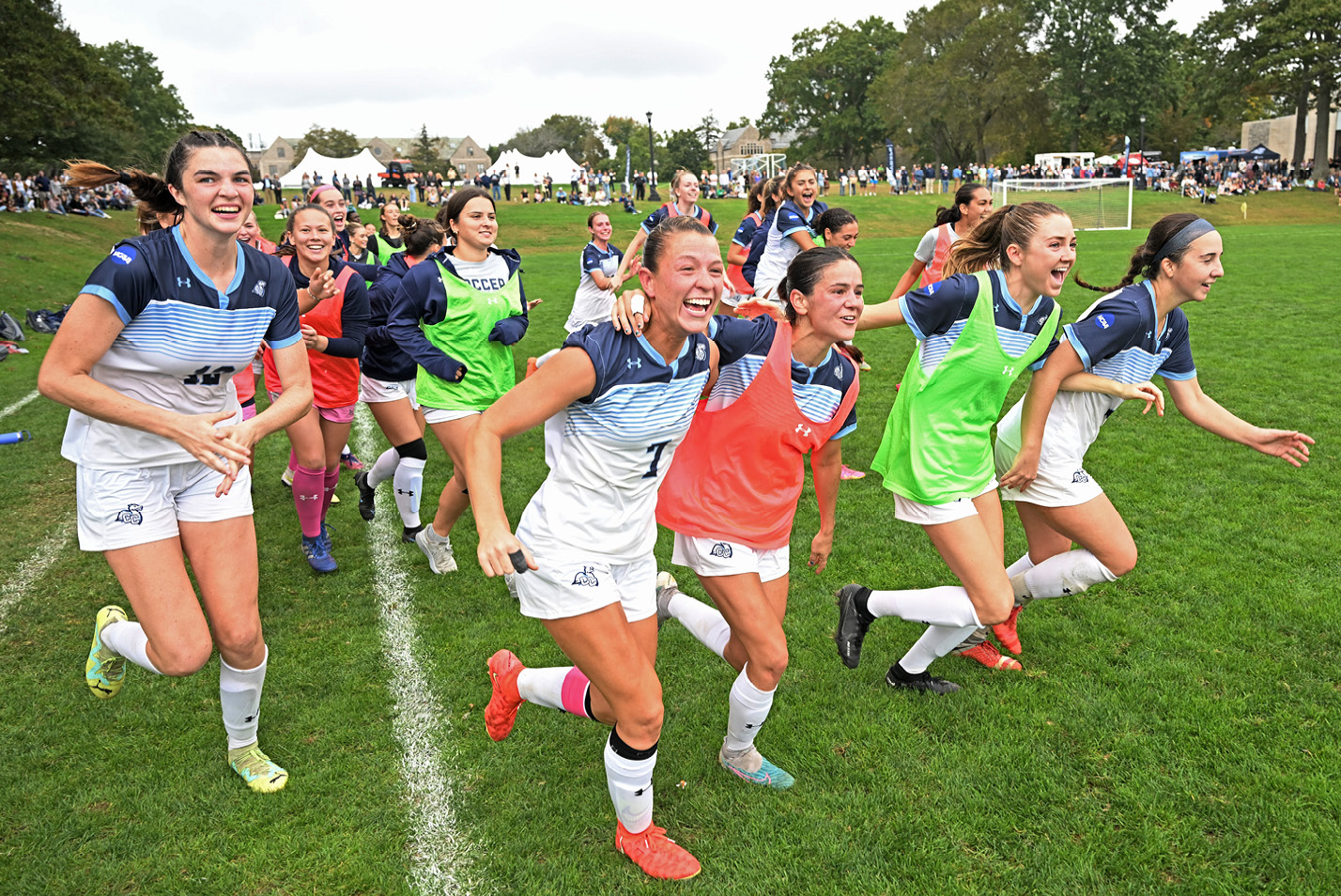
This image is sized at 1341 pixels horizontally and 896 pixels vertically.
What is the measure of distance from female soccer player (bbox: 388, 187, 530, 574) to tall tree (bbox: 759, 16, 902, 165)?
87242 mm

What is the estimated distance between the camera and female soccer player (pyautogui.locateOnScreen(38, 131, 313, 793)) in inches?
125

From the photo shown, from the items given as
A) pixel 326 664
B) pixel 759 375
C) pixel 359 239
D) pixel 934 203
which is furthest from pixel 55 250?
pixel 934 203

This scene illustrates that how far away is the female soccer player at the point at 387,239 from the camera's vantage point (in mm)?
10172

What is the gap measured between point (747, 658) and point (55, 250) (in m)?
29.8

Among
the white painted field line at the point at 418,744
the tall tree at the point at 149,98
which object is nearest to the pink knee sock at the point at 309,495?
the white painted field line at the point at 418,744

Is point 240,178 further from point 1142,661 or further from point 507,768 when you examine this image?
point 1142,661

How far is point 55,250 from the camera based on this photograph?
25953mm

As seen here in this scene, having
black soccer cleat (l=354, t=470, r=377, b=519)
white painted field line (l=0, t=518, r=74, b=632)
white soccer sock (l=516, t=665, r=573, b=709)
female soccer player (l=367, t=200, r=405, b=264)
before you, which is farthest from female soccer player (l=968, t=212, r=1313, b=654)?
female soccer player (l=367, t=200, r=405, b=264)

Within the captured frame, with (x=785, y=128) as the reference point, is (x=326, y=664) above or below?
below

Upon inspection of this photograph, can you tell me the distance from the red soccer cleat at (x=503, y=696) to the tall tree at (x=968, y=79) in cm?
7619

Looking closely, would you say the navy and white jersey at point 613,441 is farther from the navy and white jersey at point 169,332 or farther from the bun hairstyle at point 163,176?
the bun hairstyle at point 163,176

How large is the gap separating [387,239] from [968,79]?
70615 millimetres

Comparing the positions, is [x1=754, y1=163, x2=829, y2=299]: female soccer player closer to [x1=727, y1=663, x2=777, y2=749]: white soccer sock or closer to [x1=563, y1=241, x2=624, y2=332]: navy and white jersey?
[x1=563, y1=241, x2=624, y2=332]: navy and white jersey

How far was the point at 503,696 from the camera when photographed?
151 inches
